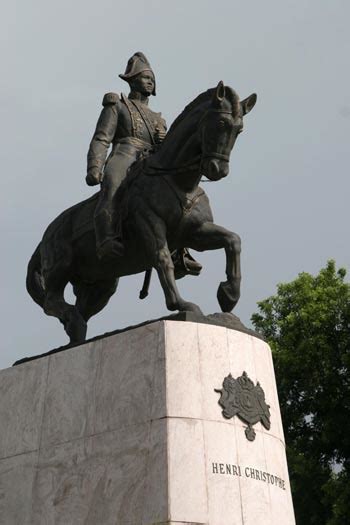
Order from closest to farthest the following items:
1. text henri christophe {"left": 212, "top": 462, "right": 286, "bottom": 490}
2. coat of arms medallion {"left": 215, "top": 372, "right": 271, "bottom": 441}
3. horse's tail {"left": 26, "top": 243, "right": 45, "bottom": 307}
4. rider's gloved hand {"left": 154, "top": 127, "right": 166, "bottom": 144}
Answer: text henri christophe {"left": 212, "top": 462, "right": 286, "bottom": 490} < coat of arms medallion {"left": 215, "top": 372, "right": 271, "bottom": 441} < rider's gloved hand {"left": 154, "top": 127, "right": 166, "bottom": 144} < horse's tail {"left": 26, "top": 243, "right": 45, "bottom": 307}

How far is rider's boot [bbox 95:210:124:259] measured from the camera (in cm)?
1093

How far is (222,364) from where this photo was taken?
979 centimetres

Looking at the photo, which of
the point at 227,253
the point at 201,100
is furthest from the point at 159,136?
the point at 227,253

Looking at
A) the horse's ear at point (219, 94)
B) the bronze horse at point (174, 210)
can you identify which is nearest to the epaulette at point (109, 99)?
the bronze horse at point (174, 210)

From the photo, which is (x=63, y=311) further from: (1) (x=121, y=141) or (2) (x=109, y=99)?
(2) (x=109, y=99)

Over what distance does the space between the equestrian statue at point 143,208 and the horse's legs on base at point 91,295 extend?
1cm

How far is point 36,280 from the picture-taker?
43.2 feet

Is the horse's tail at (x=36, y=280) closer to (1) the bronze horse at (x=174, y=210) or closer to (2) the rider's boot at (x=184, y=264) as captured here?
(1) the bronze horse at (x=174, y=210)

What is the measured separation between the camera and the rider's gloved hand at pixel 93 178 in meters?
11.4

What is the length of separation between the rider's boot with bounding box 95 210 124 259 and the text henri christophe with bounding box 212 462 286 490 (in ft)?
10.2

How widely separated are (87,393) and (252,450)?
201cm

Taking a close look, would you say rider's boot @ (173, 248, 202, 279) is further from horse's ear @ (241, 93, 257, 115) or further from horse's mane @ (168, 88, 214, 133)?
horse's ear @ (241, 93, 257, 115)

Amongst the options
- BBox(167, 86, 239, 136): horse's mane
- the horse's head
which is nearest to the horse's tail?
BBox(167, 86, 239, 136): horse's mane

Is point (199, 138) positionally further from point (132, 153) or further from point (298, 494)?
point (298, 494)
